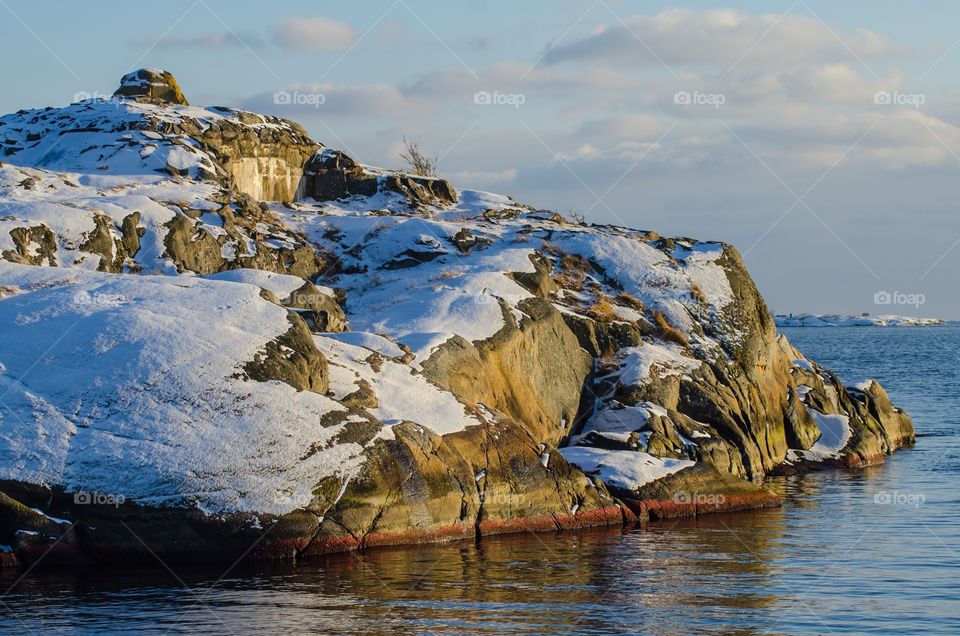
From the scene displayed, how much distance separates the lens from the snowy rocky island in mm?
31328

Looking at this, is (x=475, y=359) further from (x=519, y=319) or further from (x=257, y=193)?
(x=257, y=193)

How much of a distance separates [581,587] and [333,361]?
13.3m

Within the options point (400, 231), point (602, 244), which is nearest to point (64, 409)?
point (400, 231)

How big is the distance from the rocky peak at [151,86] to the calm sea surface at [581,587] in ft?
155

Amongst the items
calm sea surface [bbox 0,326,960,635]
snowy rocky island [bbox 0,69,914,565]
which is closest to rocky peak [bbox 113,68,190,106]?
snowy rocky island [bbox 0,69,914,565]

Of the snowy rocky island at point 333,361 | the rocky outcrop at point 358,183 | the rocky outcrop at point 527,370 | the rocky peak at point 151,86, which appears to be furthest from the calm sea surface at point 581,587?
the rocky peak at point 151,86

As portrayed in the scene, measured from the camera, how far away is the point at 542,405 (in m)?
46.0

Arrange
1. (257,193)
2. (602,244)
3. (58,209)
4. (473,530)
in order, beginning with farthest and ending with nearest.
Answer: (257,193) < (602,244) < (58,209) < (473,530)

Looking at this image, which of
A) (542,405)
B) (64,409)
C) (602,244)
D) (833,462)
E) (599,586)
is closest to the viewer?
(599,586)

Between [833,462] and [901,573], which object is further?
[833,462]

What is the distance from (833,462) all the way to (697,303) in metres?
9.80

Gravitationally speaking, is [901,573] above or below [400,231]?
below

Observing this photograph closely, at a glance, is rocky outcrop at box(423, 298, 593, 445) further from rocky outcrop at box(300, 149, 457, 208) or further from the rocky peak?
the rocky peak

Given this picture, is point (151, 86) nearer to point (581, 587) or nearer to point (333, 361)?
point (333, 361)
